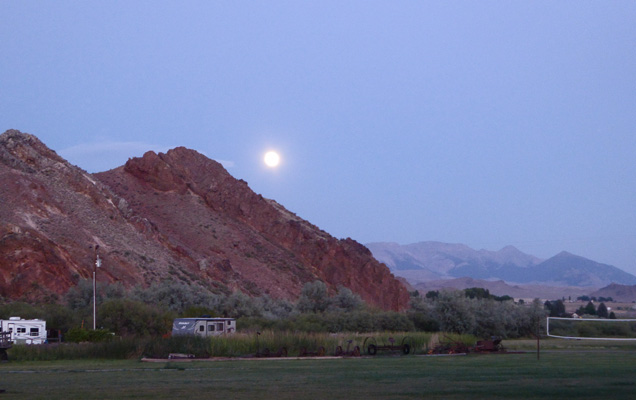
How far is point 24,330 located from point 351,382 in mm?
27217

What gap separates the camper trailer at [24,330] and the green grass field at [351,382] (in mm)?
15346

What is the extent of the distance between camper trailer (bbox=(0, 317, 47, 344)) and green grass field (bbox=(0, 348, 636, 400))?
50.3 feet

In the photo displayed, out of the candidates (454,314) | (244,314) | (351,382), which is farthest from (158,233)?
(351,382)

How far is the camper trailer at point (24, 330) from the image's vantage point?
39.2 m

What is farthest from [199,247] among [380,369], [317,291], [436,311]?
[380,369]

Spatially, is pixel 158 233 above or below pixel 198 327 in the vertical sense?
above

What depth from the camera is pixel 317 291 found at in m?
68.8

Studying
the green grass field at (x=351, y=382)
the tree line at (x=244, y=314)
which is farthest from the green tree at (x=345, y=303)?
the green grass field at (x=351, y=382)

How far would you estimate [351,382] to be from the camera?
18.8m

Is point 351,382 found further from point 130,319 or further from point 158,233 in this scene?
point 158,233

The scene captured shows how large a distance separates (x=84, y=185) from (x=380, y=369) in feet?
201

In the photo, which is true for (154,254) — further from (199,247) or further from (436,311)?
(436,311)

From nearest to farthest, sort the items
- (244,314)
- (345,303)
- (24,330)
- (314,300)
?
(24,330) → (244,314) → (314,300) → (345,303)

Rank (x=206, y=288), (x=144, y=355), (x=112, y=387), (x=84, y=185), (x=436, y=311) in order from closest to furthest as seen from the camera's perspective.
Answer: (x=112, y=387), (x=144, y=355), (x=436, y=311), (x=206, y=288), (x=84, y=185)
